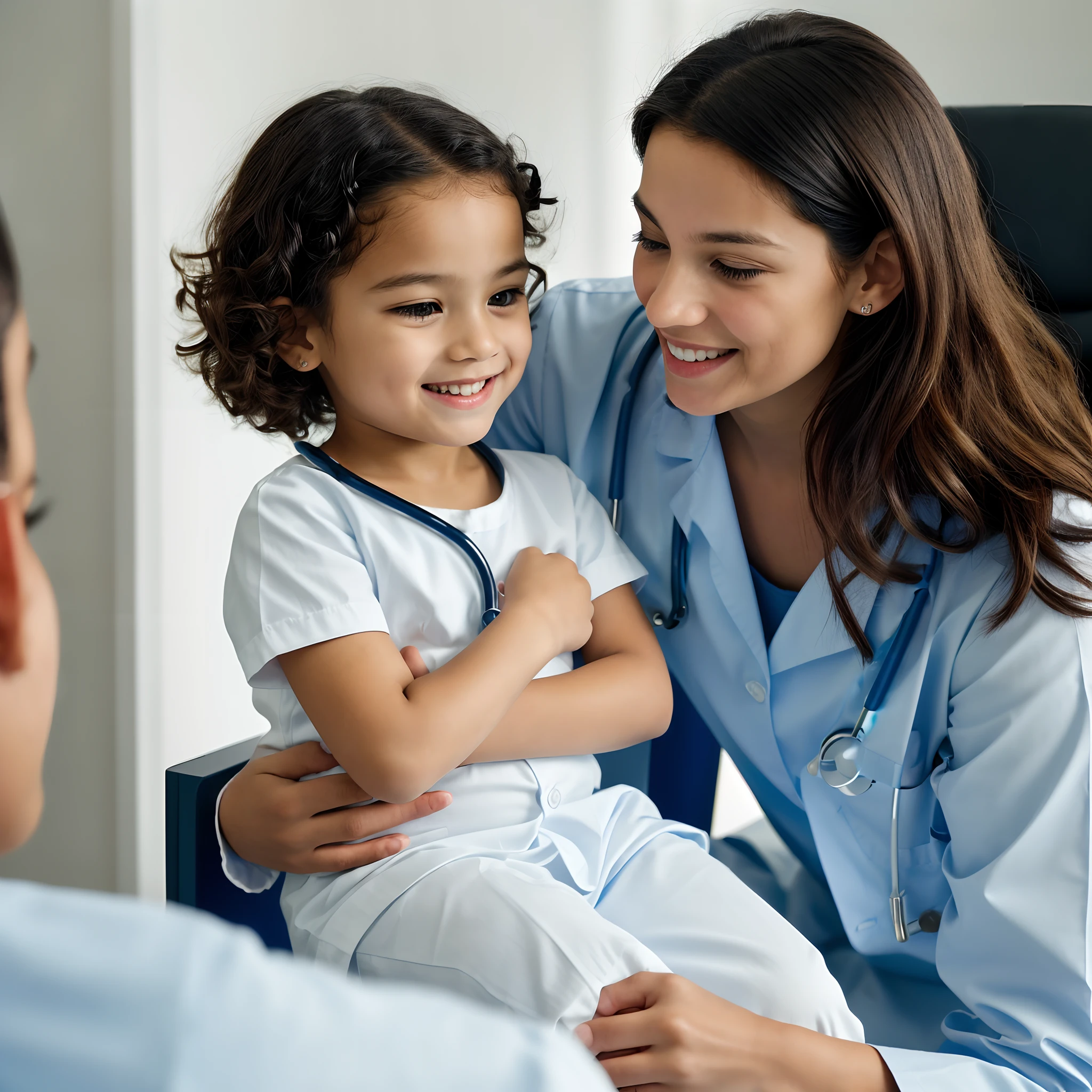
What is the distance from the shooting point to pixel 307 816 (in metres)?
1.00

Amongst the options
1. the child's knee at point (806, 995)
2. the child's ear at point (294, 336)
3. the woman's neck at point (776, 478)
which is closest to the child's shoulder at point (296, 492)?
the child's ear at point (294, 336)

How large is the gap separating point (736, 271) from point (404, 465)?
15.1 inches

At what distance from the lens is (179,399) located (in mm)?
2080

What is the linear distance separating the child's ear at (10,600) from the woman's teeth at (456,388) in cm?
64

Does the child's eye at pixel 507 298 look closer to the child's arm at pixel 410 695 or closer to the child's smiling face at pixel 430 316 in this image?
the child's smiling face at pixel 430 316

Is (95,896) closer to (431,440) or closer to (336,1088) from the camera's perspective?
(336,1088)

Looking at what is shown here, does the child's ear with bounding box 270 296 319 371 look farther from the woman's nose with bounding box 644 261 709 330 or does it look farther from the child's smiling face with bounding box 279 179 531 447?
the woman's nose with bounding box 644 261 709 330

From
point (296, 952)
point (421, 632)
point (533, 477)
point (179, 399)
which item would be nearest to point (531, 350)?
point (533, 477)

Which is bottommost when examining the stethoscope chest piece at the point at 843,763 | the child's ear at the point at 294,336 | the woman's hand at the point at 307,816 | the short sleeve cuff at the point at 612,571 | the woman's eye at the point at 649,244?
the woman's hand at the point at 307,816

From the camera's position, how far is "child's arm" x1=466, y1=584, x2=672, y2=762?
1.02 metres

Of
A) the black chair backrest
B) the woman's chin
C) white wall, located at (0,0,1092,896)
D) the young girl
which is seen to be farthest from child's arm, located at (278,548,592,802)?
white wall, located at (0,0,1092,896)

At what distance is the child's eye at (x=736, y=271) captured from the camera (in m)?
1.02

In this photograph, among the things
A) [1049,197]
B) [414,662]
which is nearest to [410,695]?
[414,662]

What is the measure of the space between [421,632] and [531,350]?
497mm
